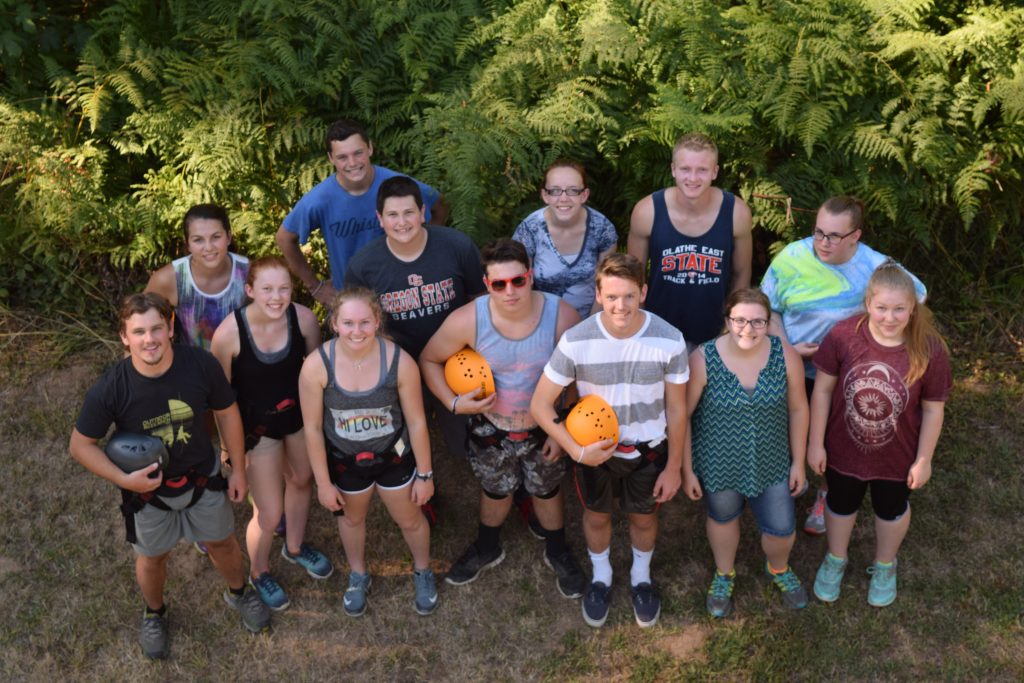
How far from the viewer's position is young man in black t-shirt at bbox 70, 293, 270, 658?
3811mm

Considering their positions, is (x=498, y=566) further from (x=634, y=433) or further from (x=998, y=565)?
(x=998, y=565)

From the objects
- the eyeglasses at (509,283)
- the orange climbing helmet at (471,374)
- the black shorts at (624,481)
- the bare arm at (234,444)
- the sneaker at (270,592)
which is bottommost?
the sneaker at (270,592)

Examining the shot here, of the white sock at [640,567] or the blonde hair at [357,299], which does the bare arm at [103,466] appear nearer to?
the blonde hair at [357,299]

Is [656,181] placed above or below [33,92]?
below

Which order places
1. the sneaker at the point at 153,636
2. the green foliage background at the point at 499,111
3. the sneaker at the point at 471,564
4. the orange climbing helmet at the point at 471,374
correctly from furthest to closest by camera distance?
1. the green foliage background at the point at 499,111
2. the sneaker at the point at 471,564
3. the sneaker at the point at 153,636
4. the orange climbing helmet at the point at 471,374

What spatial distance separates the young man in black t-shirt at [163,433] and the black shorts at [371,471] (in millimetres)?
448

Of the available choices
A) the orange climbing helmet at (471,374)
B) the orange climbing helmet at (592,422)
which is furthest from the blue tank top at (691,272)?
the orange climbing helmet at (471,374)

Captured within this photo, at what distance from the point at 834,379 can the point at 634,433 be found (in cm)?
96

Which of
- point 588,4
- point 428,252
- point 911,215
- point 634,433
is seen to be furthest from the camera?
point 588,4

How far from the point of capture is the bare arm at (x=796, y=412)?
4.01 meters

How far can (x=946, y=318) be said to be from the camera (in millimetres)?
6191

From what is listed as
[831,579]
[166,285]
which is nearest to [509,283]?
[166,285]

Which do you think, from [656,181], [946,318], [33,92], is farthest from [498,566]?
[33,92]

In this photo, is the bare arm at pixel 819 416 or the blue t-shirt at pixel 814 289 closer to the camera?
the bare arm at pixel 819 416
